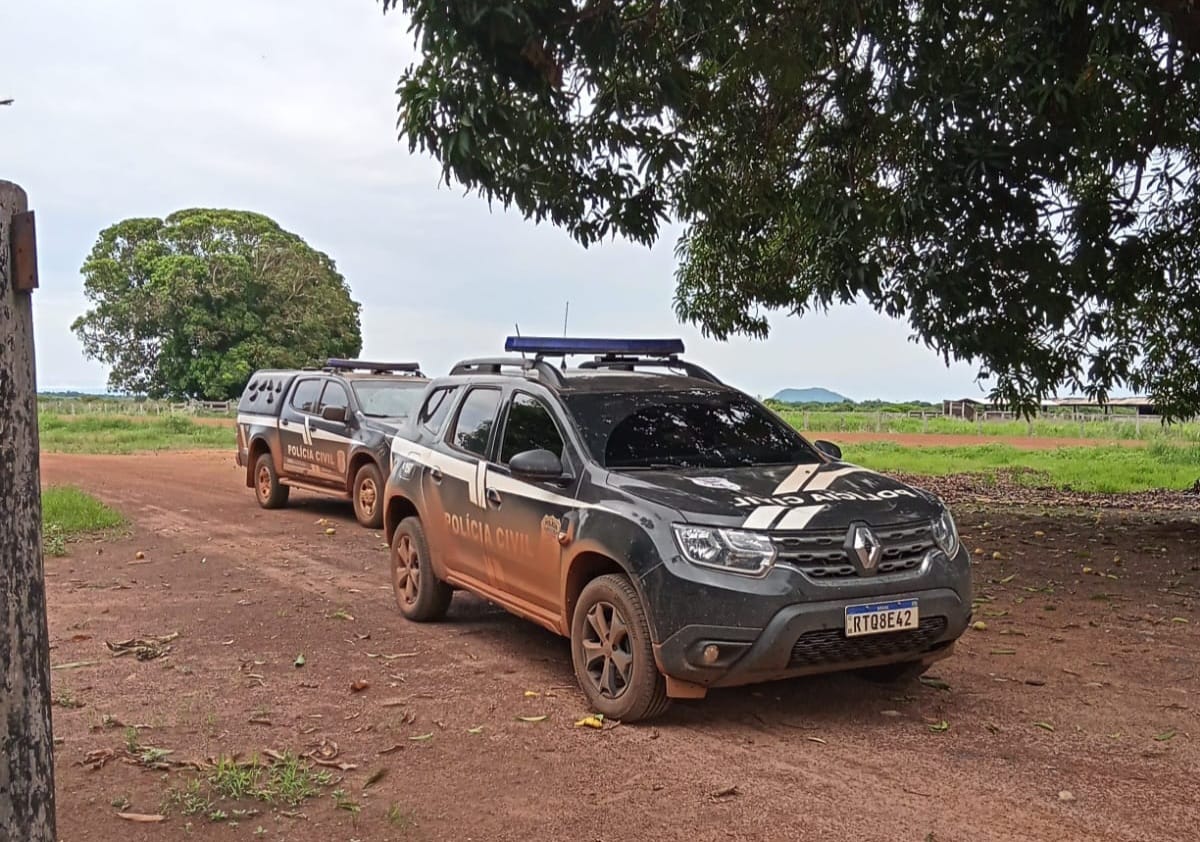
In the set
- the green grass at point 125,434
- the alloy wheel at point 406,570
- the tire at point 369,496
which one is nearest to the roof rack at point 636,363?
the alloy wheel at point 406,570

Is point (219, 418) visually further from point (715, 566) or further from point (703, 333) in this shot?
point (715, 566)

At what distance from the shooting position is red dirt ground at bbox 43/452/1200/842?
13.6 feet

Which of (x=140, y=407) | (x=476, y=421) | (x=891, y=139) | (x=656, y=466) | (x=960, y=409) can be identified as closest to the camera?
(x=656, y=466)

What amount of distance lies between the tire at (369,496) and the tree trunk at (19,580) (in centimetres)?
976

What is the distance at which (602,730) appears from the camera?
5254 mm

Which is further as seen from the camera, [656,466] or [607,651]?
[656,466]

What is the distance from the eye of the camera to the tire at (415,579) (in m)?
7.50

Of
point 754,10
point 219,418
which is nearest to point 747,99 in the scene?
point 754,10

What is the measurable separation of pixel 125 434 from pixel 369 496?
25.3 metres

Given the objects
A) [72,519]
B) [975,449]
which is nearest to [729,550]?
[72,519]

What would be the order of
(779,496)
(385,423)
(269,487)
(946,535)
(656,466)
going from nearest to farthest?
1. (779,496)
2. (946,535)
3. (656,466)
4. (385,423)
5. (269,487)

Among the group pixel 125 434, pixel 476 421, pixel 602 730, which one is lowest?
Result: pixel 602 730

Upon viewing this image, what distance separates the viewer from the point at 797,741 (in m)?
5.09

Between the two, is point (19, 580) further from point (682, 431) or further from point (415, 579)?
point (415, 579)
